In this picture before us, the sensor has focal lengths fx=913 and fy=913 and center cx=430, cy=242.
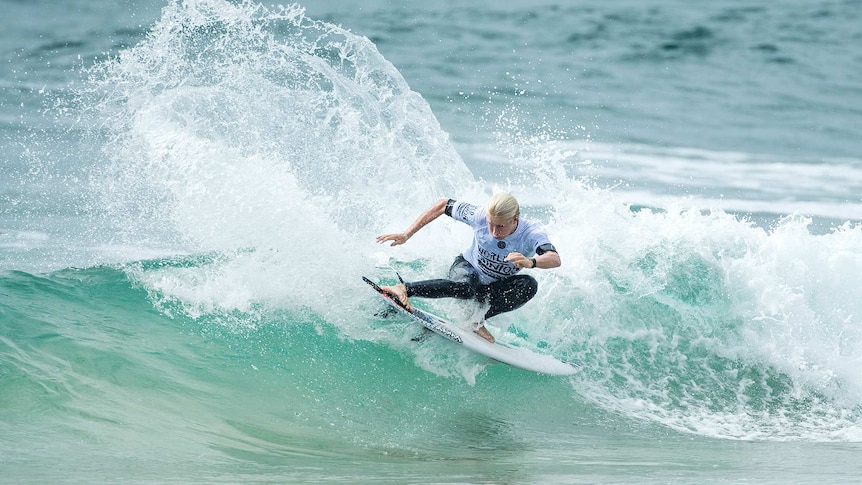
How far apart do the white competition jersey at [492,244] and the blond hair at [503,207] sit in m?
0.24

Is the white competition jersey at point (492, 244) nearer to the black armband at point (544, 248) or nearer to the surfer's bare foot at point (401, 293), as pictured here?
the black armband at point (544, 248)

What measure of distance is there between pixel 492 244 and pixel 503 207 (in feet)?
1.85

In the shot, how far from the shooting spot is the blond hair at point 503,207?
271 inches

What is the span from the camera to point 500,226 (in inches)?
278

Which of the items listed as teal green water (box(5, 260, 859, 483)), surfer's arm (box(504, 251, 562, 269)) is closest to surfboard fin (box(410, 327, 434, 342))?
teal green water (box(5, 260, 859, 483))

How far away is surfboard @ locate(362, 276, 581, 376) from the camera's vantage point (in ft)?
25.3

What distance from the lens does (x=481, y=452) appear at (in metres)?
6.76

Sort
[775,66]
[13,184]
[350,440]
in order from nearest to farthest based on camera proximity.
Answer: [350,440], [13,184], [775,66]

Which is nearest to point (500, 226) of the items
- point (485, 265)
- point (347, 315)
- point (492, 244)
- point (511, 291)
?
point (492, 244)

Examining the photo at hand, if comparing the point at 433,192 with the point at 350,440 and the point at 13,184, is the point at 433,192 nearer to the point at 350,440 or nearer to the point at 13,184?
the point at 350,440

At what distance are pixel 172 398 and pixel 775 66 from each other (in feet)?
103

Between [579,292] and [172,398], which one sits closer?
[172,398]

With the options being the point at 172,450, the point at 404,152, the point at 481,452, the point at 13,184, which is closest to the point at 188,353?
the point at 172,450

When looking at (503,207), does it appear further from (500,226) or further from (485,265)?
(485,265)
